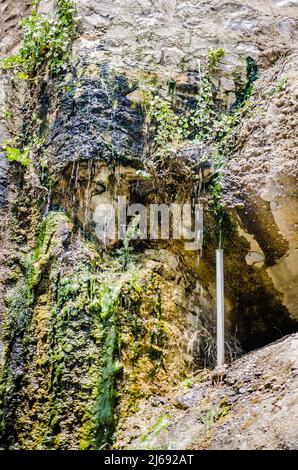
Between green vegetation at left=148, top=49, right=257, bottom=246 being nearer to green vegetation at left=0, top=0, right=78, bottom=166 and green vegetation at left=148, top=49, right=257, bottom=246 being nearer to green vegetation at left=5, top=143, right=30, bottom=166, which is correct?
green vegetation at left=0, top=0, right=78, bottom=166

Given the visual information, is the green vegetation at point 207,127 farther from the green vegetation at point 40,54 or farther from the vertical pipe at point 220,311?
the green vegetation at point 40,54

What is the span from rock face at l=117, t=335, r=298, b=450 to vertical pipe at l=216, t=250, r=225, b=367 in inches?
9.8

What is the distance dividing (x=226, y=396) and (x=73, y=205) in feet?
6.92

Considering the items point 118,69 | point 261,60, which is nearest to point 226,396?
point 118,69

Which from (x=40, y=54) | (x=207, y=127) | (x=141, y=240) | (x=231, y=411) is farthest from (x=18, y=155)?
(x=231, y=411)

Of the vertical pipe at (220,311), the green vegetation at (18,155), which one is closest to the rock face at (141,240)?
the green vegetation at (18,155)

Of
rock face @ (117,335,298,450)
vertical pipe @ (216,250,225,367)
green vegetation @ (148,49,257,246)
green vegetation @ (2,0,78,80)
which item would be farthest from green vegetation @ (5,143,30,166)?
rock face @ (117,335,298,450)

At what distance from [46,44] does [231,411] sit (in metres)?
4.05

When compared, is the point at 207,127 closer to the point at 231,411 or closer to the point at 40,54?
the point at 40,54

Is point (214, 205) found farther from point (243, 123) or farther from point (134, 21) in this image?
point (134, 21)

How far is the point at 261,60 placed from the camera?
213 inches

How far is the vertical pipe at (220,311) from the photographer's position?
4.03 metres

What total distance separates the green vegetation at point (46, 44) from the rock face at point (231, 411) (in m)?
3.34

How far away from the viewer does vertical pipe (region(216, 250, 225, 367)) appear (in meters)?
4.03
